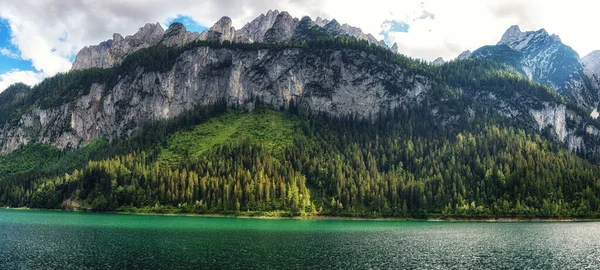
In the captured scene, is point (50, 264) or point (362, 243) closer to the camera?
point (50, 264)

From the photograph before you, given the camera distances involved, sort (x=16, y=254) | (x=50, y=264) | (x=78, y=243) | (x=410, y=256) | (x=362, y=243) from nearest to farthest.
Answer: (x=50, y=264)
(x=16, y=254)
(x=410, y=256)
(x=78, y=243)
(x=362, y=243)

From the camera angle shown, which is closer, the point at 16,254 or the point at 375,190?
the point at 16,254

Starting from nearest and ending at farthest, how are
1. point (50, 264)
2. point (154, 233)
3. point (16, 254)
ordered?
point (50, 264), point (16, 254), point (154, 233)

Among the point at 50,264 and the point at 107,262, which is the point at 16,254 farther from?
the point at 107,262

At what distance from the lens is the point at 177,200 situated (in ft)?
601

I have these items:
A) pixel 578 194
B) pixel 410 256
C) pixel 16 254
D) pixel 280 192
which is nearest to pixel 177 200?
pixel 280 192

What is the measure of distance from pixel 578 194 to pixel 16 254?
204252 millimetres

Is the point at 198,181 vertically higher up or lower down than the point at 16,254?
higher up

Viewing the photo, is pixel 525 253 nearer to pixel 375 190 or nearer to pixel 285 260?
pixel 285 260

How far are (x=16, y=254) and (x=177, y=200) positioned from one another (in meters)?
121

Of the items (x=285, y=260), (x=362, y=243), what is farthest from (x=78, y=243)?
(x=362, y=243)

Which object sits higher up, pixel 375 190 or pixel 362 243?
pixel 375 190

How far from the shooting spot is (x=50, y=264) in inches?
2222

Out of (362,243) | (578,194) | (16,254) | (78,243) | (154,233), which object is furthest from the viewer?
(578,194)
